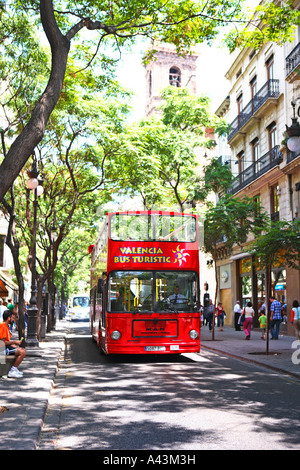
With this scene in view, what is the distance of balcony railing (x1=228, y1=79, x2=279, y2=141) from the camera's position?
2873 centimetres

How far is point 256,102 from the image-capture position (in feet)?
104

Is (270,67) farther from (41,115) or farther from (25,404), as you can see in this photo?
(25,404)

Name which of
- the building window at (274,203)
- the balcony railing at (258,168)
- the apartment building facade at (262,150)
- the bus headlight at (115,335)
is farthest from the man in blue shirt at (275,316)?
the bus headlight at (115,335)

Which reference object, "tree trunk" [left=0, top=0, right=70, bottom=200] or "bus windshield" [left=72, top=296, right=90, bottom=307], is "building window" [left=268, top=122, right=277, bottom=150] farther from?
"bus windshield" [left=72, top=296, right=90, bottom=307]

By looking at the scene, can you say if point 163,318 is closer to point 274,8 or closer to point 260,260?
point 260,260

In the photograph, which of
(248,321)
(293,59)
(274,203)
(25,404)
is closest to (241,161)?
(274,203)

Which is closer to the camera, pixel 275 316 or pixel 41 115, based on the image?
pixel 41 115

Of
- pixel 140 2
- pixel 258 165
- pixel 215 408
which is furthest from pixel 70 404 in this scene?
pixel 258 165

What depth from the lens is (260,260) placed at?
1703 cm

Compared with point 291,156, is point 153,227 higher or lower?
lower

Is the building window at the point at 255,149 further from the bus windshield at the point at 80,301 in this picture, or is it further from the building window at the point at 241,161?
the bus windshield at the point at 80,301

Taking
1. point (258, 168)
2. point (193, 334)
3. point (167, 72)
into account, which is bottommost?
point (193, 334)

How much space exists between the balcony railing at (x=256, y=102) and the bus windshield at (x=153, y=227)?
16865 mm

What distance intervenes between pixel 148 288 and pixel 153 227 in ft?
5.40
